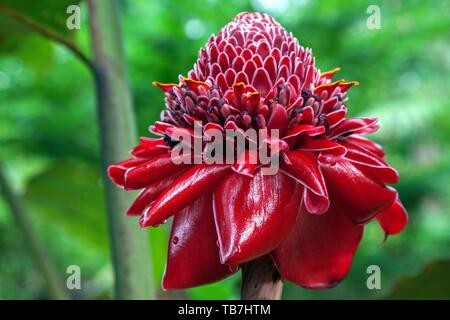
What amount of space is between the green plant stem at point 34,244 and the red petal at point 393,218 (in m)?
0.41

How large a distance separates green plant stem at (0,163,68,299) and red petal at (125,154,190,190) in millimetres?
327

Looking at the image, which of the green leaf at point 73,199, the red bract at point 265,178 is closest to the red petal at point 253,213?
the red bract at point 265,178

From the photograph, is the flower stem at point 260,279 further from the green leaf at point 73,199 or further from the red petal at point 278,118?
the green leaf at point 73,199

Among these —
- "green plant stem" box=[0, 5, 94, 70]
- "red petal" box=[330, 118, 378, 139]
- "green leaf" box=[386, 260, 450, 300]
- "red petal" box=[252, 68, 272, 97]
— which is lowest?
"green leaf" box=[386, 260, 450, 300]

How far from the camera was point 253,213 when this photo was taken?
1.18 feet

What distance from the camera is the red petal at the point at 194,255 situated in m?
0.38

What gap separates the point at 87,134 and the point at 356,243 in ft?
10.2

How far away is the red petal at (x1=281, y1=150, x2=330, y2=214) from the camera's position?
35 cm

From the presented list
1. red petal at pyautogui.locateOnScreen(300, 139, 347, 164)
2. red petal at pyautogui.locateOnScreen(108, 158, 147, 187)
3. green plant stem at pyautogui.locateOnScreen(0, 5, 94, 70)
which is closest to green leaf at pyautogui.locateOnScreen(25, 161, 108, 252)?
green plant stem at pyautogui.locateOnScreen(0, 5, 94, 70)

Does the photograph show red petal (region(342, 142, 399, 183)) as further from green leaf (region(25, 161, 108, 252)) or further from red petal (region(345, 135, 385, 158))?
green leaf (region(25, 161, 108, 252))

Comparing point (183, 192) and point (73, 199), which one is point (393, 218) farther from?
point (73, 199)

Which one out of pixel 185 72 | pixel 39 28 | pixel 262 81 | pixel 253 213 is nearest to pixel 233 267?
pixel 253 213
